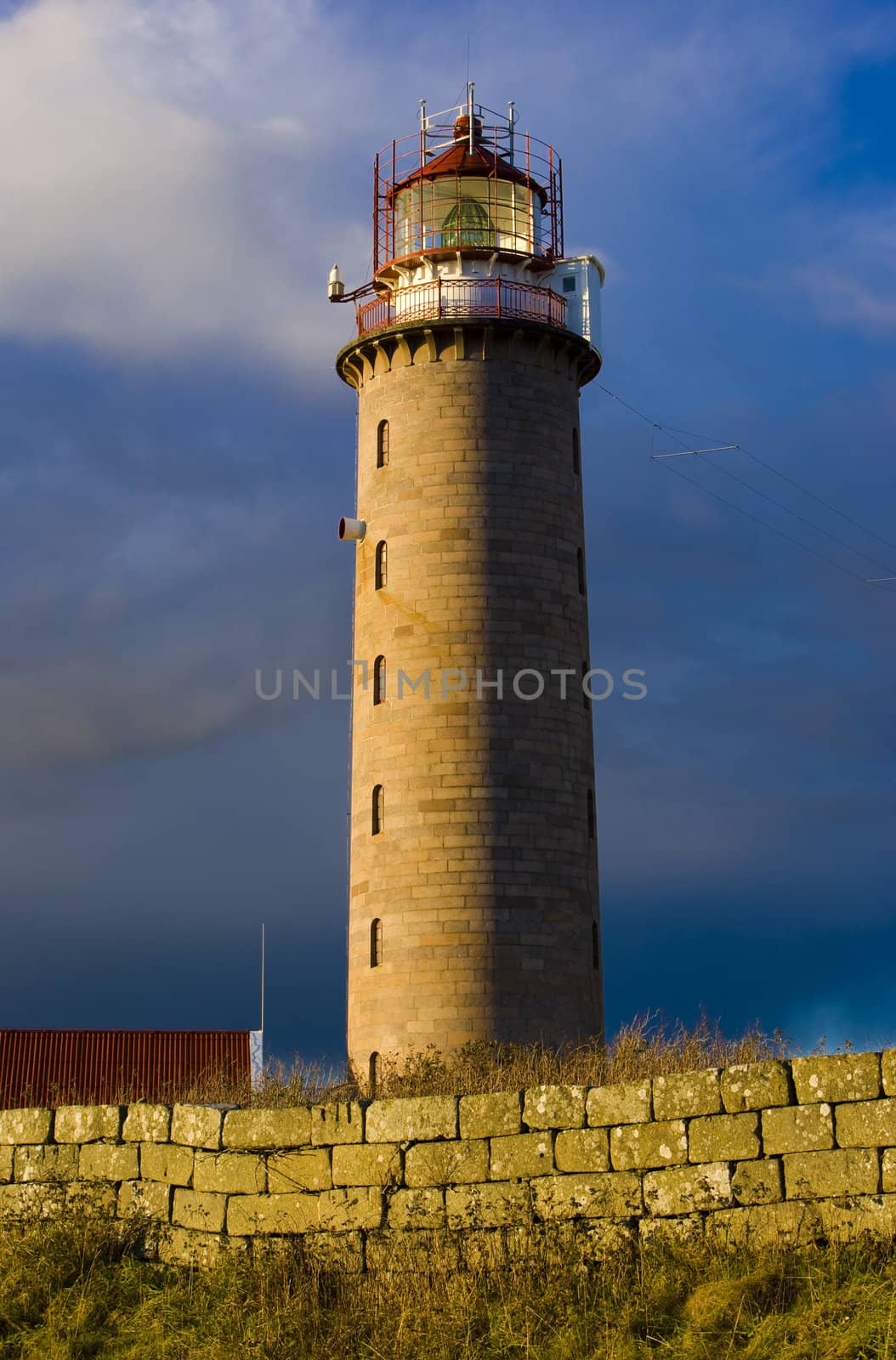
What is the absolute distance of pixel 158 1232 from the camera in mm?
14336

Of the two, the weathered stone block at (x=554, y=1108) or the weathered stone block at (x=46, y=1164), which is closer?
the weathered stone block at (x=554, y=1108)

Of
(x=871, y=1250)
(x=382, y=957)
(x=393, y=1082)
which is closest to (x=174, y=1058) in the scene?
(x=382, y=957)

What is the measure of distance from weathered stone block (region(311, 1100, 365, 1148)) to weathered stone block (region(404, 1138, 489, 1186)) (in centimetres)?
51

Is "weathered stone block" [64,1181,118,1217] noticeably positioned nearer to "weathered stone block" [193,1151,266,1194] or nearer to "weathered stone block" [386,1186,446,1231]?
"weathered stone block" [193,1151,266,1194]

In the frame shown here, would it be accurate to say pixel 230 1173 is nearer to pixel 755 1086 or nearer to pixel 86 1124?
pixel 86 1124

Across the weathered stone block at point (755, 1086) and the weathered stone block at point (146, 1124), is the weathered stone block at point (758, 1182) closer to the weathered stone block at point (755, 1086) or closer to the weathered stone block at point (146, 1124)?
the weathered stone block at point (755, 1086)

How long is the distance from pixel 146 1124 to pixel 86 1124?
0.70 meters

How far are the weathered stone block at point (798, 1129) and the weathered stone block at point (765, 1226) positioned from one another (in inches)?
15.6

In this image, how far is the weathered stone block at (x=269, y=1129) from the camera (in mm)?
14008

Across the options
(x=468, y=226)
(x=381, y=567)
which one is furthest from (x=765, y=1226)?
(x=468, y=226)

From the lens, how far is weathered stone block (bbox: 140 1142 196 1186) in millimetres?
14406

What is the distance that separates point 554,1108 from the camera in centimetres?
1309

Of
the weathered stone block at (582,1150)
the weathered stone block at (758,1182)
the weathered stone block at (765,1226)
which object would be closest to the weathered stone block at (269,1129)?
the weathered stone block at (582,1150)

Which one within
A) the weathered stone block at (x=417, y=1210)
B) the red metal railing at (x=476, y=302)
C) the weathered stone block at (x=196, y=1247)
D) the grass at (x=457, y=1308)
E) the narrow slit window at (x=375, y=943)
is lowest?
the grass at (x=457, y=1308)
